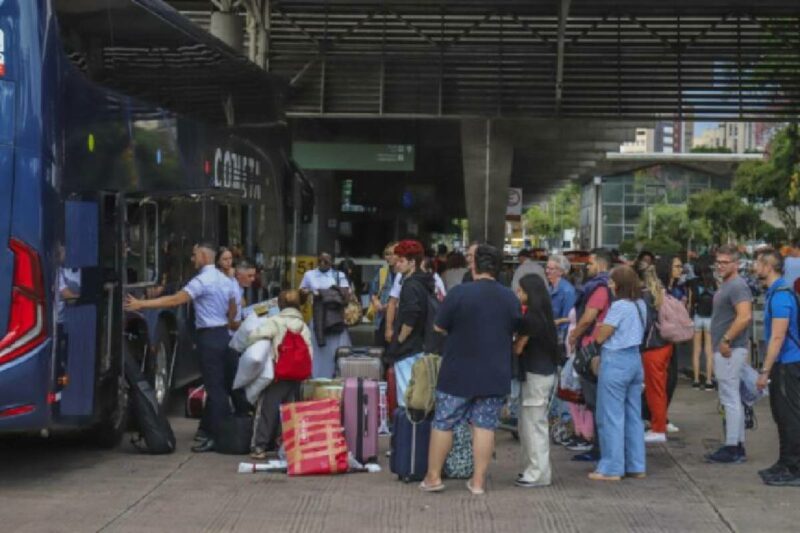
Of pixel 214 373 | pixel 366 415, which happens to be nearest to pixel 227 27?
pixel 214 373

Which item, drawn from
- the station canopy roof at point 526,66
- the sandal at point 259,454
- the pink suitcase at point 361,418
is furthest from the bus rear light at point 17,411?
the station canopy roof at point 526,66

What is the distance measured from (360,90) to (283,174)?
254 inches

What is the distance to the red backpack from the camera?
1018 centimetres

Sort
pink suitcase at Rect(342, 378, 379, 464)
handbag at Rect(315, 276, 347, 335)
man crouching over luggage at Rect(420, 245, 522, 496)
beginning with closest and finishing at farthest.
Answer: man crouching over luggage at Rect(420, 245, 522, 496), pink suitcase at Rect(342, 378, 379, 464), handbag at Rect(315, 276, 347, 335)

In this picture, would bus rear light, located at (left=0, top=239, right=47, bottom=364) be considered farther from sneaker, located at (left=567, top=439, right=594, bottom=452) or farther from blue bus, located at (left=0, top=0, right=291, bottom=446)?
sneaker, located at (left=567, top=439, right=594, bottom=452)

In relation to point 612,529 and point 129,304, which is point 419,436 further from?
point 129,304

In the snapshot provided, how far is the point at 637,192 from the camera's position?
405 feet

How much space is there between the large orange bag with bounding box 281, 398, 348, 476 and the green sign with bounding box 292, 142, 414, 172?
1539 centimetres

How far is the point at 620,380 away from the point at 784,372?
3.94 feet

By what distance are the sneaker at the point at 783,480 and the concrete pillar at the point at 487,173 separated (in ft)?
52.4

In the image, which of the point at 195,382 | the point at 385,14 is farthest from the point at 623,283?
the point at 385,14

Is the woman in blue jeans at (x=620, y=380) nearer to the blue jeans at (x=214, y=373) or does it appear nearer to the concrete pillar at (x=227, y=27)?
the blue jeans at (x=214, y=373)

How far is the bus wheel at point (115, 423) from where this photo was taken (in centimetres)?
1051

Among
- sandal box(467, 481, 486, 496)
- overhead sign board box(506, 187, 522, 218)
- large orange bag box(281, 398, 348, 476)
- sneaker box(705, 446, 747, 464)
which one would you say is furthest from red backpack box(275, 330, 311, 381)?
overhead sign board box(506, 187, 522, 218)
